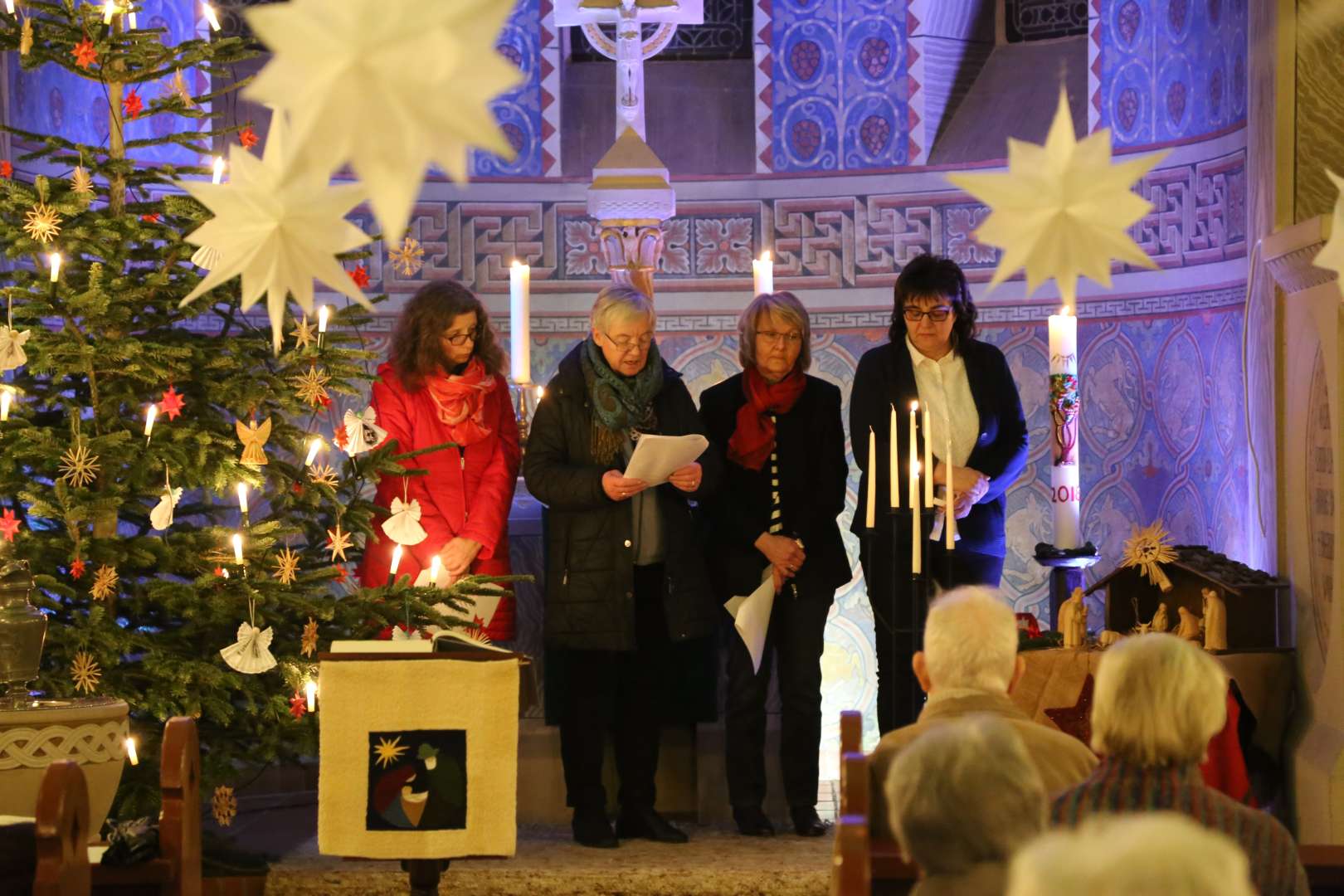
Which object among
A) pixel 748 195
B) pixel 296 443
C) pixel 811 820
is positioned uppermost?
pixel 748 195

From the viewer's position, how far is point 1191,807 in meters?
2.18

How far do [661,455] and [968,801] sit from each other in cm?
241

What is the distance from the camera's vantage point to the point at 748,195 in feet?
23.7

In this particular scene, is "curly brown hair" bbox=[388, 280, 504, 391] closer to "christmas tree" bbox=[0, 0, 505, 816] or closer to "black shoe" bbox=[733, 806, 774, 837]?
"christmas tree" bbox=[0, 0, 505, 816]

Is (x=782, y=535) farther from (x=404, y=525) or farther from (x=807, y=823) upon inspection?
(x=404, y=525)

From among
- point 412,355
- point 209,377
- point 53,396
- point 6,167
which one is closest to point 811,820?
point 412,355

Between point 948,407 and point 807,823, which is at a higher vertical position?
point 948,407

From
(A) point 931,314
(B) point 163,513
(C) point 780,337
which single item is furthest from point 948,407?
(B) point 163,513

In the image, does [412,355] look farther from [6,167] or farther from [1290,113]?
[1290,113]

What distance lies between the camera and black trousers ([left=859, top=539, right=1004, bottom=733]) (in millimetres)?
4043

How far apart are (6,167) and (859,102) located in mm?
3948

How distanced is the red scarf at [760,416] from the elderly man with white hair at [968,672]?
1.94 metres

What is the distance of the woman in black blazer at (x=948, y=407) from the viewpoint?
4656 millimetres

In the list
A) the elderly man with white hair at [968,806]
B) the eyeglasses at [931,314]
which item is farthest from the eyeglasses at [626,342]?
the elderly man with white hair at [968,806]
